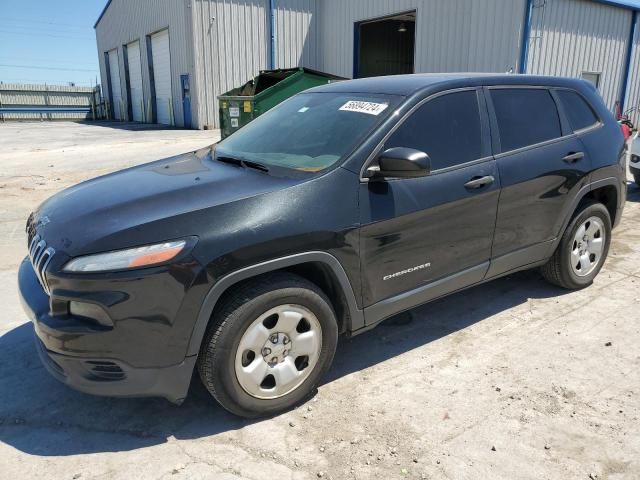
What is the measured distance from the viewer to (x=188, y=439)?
2.58 m

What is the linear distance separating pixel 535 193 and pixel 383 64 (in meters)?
22.6

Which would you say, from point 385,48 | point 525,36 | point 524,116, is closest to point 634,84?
point 525,36

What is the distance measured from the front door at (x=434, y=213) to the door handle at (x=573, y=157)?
846mm

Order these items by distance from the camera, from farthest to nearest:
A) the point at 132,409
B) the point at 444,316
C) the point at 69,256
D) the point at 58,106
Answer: the point at 58,106, the point at 444,316, the point at 132,409, the point at 69,256

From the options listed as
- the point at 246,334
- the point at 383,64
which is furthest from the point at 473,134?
the point at 383,64

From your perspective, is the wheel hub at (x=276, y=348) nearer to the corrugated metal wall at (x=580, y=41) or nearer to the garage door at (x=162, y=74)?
the corrugated metal wall at (x=580, y=41)

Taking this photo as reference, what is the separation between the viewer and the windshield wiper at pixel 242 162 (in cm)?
300

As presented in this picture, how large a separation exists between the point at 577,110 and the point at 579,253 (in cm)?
116

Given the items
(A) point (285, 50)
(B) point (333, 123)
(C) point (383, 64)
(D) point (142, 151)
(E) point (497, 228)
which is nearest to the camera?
(B) point (333, 123)

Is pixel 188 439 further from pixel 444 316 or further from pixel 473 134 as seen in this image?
pixel 473 134

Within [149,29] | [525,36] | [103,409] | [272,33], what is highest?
[149,29]

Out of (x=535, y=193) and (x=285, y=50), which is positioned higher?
(x=285, y=50)

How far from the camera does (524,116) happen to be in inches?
146

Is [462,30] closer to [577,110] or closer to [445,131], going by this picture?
[577,110]
